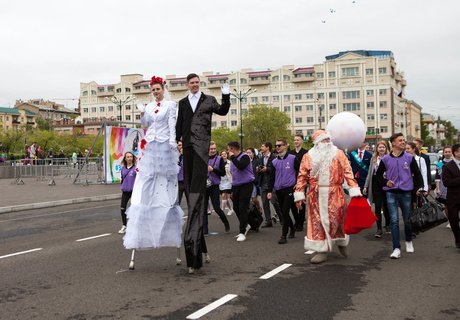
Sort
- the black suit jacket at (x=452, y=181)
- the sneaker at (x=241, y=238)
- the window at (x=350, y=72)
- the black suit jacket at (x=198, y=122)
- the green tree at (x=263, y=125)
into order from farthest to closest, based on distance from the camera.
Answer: the window at (x=350, y=72) → the green tree at (x=263, y=125) → the sneaker at (x=241, y=238) → the black suit jacket at (x=452, y=181) → the black suit jacket at (x=198, y=122)

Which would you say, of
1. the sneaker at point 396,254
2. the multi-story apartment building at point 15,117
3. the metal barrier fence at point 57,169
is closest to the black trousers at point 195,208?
the sneaker at point 396,254

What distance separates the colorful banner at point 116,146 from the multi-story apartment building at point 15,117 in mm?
126426

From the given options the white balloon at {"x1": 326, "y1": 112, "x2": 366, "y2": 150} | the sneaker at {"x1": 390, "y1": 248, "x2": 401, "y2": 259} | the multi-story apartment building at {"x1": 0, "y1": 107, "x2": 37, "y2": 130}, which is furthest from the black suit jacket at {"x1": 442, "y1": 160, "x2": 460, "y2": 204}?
the multi-story apartment building at {"x1": 0, "y1": 107, "x2": 37, "y2": 130}

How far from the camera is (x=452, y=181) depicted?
835 centimetres

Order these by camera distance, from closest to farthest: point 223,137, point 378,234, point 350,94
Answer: point 378,234
point 223,137
point 350,94

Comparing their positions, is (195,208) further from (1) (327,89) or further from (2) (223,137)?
(1) (327,89)

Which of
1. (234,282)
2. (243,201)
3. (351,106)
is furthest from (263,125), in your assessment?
(234,282)

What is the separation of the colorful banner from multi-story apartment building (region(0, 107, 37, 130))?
415 feet

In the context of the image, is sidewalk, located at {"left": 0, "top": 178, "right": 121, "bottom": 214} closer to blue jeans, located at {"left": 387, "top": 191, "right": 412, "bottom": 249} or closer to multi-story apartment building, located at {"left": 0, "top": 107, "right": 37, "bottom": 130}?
blue jeans, located at {"left": 387, "top": 191, "right": 412, "bottom": 249}

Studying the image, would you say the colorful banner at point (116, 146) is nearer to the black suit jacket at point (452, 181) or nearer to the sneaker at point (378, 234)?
the sneaker at point (378, 234)

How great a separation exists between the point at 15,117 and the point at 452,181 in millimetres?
155174

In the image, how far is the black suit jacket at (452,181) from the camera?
833cm

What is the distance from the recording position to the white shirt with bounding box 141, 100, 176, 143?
6.78m

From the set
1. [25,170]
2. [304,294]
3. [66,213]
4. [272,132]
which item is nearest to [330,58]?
[272,132]
